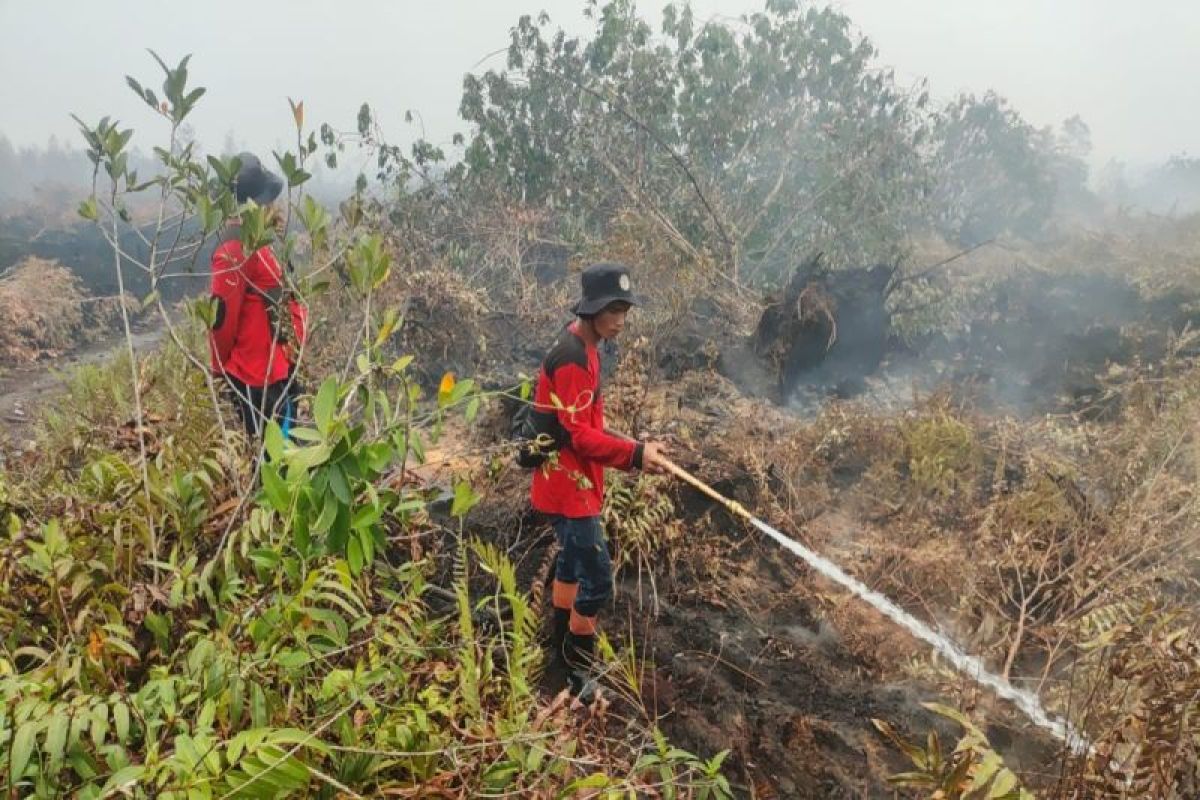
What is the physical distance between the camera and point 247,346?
3150 millimetres

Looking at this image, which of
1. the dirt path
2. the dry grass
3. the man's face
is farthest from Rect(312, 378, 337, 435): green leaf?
the dry grass

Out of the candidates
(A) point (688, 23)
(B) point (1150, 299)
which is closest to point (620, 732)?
(B) point (1150, 299)

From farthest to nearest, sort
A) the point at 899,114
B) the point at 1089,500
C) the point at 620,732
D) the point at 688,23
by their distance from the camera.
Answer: the point at 899,114 < the point at 688,23 < the point at 1089,500 < the point at 620,732

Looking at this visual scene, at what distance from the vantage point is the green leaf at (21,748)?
1.09 meters

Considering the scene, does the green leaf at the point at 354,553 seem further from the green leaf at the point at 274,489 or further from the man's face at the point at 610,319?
the man's face at the point at 610,319

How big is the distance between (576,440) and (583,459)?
0.15 meters

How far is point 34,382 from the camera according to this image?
7344 millimetres

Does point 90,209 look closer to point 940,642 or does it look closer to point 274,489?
point 274,489

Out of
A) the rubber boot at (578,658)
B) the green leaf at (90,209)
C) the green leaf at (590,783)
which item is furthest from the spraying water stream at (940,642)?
the green leaf at (90,209)

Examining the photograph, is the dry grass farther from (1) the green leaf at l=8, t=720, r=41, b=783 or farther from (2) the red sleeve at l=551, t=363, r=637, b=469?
(1) the green leaf at l=8, t=720, r=41, b=783

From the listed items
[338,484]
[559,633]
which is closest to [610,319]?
[559,633]

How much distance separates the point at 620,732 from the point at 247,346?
2.35 m

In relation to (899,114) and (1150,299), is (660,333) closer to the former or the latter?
(1150,299)

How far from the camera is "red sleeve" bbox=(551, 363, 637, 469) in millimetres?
2508
